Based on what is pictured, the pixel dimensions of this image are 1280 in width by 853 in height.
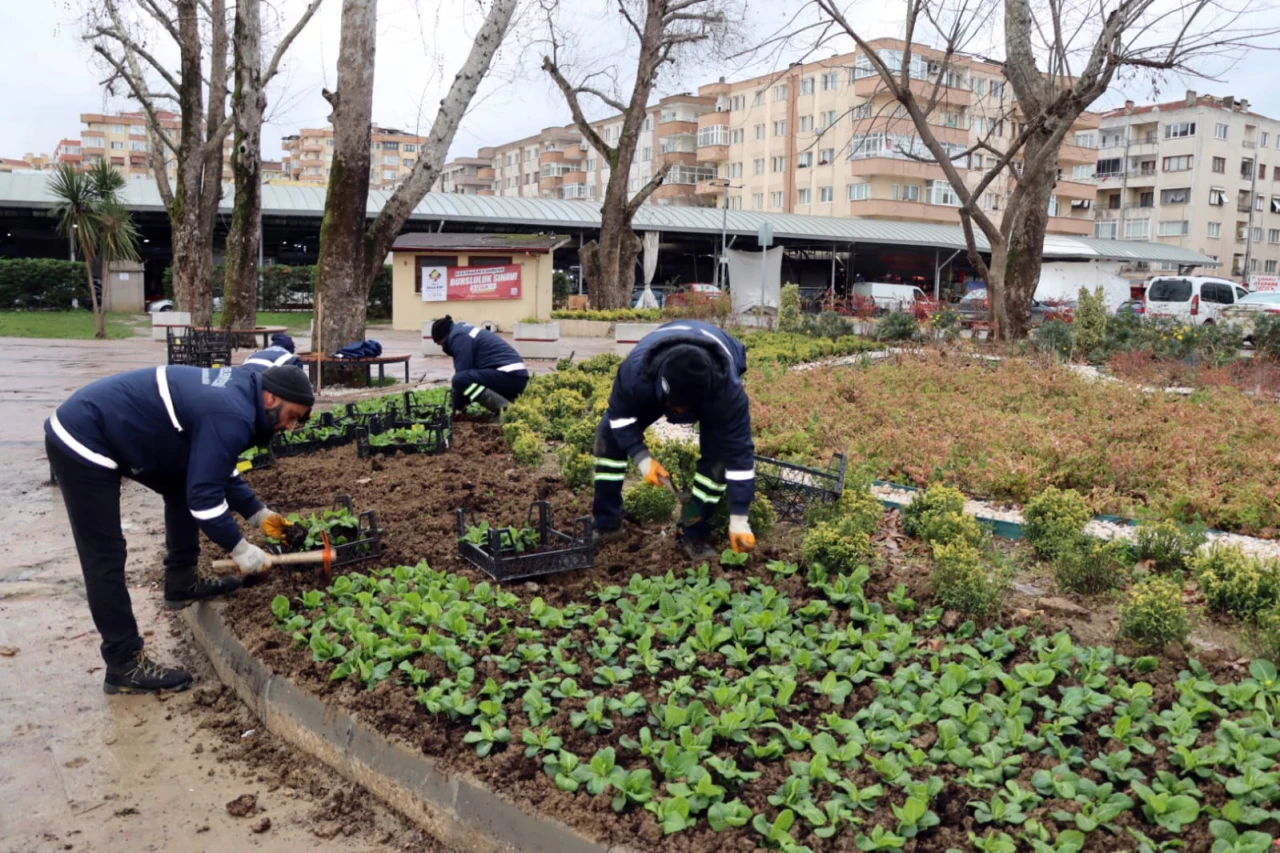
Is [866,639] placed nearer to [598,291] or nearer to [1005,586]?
[1005,586]

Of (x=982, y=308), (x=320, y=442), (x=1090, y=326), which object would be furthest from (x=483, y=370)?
(x=982, y=308)

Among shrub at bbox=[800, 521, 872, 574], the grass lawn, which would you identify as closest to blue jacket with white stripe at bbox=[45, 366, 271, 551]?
shrub at bbox=[800, 521, 872, 574]

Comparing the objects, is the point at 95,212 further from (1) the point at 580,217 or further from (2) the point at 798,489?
(2) the point at 798,489

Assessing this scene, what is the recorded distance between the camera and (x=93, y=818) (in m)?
3.35

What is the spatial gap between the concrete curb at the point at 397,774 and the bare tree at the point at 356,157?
8889mm

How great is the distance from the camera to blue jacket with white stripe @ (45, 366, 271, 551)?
4070 mm

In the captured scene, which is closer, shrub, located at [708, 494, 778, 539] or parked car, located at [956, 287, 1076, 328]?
shrub, located at [708, 494, 778, 539]

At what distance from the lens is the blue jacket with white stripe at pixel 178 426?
407 cm

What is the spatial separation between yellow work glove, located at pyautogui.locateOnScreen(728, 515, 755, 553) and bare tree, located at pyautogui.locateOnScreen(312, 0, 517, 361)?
8905mm

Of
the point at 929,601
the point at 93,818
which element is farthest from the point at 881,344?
the point at 93,818

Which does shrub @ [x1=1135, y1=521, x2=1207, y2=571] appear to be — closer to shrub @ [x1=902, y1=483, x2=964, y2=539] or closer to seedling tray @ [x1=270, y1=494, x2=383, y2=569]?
shrub @ [x1=902, y1=483, x2=964, y2=539]

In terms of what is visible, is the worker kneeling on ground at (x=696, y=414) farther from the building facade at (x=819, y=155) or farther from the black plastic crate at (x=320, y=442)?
the building facade at (x=819, y=155)

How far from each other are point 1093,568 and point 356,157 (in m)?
10.5

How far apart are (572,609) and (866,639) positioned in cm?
126
